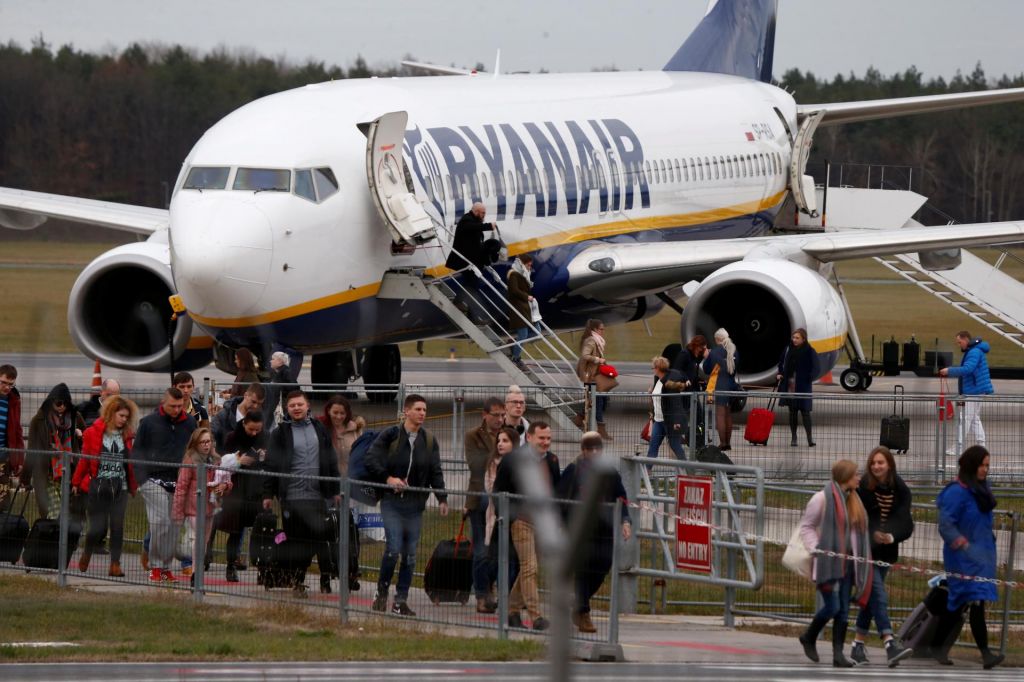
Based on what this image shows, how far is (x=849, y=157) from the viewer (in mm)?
60750

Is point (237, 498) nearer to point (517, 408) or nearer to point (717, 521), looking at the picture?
point (517, 408)

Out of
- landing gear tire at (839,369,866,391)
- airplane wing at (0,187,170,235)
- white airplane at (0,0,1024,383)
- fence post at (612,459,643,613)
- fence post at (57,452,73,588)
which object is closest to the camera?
fence post at (612,459,643,613)

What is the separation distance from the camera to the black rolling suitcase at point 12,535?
14.6 metres

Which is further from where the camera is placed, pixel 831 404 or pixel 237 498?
pixel 831 404

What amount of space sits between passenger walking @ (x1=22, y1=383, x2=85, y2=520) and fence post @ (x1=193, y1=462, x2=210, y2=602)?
2.05m

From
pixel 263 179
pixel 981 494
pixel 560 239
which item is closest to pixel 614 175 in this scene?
pixel 560 239

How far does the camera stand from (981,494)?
12328 millimetres

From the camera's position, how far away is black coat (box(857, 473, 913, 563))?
42.2 ft

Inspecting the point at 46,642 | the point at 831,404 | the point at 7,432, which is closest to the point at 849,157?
the point at 831,404

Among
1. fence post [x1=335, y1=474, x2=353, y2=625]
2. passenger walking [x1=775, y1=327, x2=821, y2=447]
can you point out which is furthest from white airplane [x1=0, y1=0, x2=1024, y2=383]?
fence post [x1=335, y1=474, x2=353, y2=625]

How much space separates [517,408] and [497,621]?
2873 millimetres

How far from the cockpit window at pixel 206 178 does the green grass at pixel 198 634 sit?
7.46 meters

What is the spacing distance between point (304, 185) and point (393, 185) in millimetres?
1087

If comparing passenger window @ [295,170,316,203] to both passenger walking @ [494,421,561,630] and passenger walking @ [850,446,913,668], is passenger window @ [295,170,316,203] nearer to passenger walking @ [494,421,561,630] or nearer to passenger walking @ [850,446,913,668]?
passenger walking @ [494,421,561,630]
